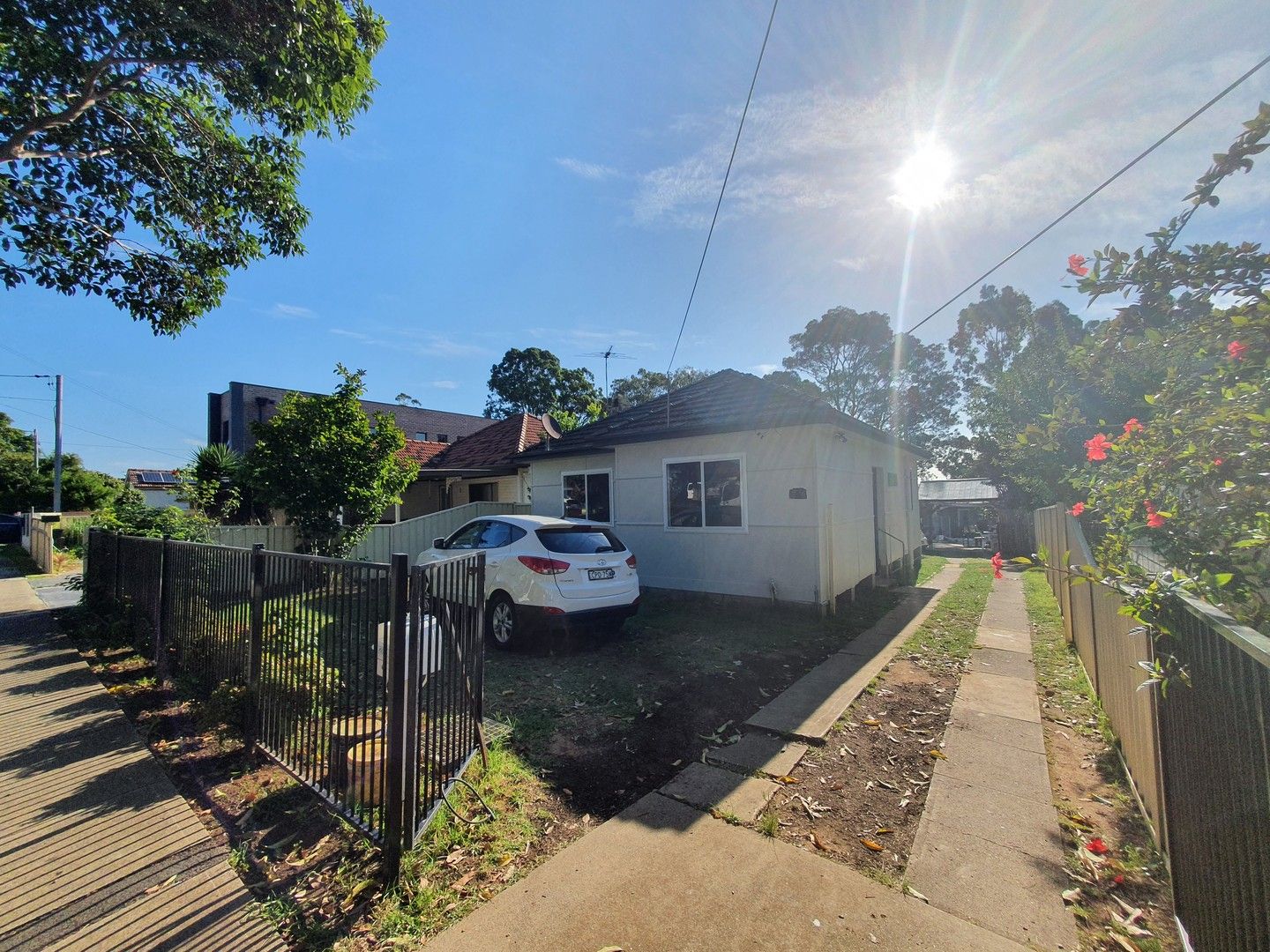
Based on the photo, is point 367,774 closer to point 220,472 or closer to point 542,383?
point 220,472

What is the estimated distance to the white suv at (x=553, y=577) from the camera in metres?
6.28

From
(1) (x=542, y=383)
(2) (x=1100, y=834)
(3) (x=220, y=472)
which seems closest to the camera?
(2) (x=1100, y=834)

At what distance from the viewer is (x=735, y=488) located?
30.0 feet

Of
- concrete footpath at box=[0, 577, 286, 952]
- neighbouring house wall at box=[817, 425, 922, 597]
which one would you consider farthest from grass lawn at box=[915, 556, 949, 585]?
concrete footpath at box=[0, 577, 286, 952]

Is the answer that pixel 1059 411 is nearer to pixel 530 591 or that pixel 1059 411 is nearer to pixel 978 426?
pixel 530 591

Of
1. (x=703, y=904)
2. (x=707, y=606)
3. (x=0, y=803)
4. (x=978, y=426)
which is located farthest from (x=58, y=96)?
(x=978, y=426)

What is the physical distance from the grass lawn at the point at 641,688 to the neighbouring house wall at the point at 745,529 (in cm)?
68

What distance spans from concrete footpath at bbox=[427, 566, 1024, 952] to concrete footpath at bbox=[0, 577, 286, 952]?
114cm

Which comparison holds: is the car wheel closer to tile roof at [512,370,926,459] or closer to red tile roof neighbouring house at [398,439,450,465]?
tile roof at [512,370,926,459]

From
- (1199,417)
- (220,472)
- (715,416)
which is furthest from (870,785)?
(220,472)

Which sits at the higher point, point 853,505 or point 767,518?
point 853,505

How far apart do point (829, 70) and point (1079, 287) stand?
501 centimetres

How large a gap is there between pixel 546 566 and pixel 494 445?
1476 cm

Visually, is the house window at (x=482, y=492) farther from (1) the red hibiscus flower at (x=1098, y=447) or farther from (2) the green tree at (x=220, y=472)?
(1) the red hibiscus flower at (x=1098, y=447)
